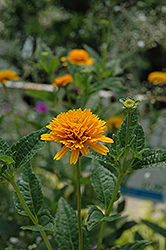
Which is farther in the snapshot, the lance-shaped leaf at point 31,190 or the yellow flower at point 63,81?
the yellow flower at point 63,81

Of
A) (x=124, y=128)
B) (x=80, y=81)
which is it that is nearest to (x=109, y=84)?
(x=80, y=81)

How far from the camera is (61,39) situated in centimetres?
229

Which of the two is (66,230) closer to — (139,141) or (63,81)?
(139,141)

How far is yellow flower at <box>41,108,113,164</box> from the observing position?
23 cm

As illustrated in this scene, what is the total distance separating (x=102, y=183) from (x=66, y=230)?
0.24ft

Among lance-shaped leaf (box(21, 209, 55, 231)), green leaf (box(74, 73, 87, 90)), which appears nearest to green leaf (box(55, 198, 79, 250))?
lance-shaped leaf (box(21, 209, 55, 231))

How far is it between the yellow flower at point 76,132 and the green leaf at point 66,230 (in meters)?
0.13

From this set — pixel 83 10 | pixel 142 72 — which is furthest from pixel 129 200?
pixel 83 10

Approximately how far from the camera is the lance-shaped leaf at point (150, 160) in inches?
10.6

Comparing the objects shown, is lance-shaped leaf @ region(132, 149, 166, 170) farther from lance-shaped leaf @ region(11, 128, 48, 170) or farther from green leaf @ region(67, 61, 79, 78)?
green leaf @ region(67, 61, 79, 78)

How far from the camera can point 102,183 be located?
321mm

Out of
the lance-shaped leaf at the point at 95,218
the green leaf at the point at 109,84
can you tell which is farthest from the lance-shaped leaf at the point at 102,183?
the green leaf at the point at 109,84

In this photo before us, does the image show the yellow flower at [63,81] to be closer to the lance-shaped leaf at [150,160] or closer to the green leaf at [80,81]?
the green leaf at [80,81]

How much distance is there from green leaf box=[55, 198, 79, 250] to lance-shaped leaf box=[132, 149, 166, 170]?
4.4 inches
